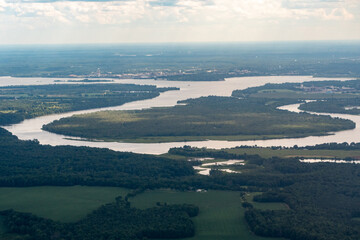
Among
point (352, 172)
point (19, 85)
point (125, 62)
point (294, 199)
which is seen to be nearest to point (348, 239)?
point (294, 199)

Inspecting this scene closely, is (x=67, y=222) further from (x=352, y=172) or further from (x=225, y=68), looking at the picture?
(x=225, y=68)

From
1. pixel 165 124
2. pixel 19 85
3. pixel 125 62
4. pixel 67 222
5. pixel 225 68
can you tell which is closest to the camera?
pixel 67 222

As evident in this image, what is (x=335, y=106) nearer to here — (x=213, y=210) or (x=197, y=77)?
(x=213, y=210)

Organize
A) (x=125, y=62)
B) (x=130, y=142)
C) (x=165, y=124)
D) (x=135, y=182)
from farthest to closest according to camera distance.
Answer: (x=125, y=62) → (x=165, y=124) → (x=130, y=142) → (x=135, y=182)

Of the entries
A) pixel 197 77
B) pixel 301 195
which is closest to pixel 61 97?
pixel 197 77

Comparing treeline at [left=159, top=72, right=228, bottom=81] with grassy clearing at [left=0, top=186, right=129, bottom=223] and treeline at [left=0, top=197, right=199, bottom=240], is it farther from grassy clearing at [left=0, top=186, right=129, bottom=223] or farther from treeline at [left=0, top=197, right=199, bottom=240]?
treeline at [left=0, top=197, right=199, bottom=240]

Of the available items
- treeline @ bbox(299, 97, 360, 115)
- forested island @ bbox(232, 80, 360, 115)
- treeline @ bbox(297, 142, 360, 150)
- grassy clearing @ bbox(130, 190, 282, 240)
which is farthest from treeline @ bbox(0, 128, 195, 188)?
forested island @ bbox(232, 80, 360, 115)

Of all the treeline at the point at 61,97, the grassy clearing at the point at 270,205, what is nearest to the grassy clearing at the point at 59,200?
the grassy clearing at the point at 270,205
